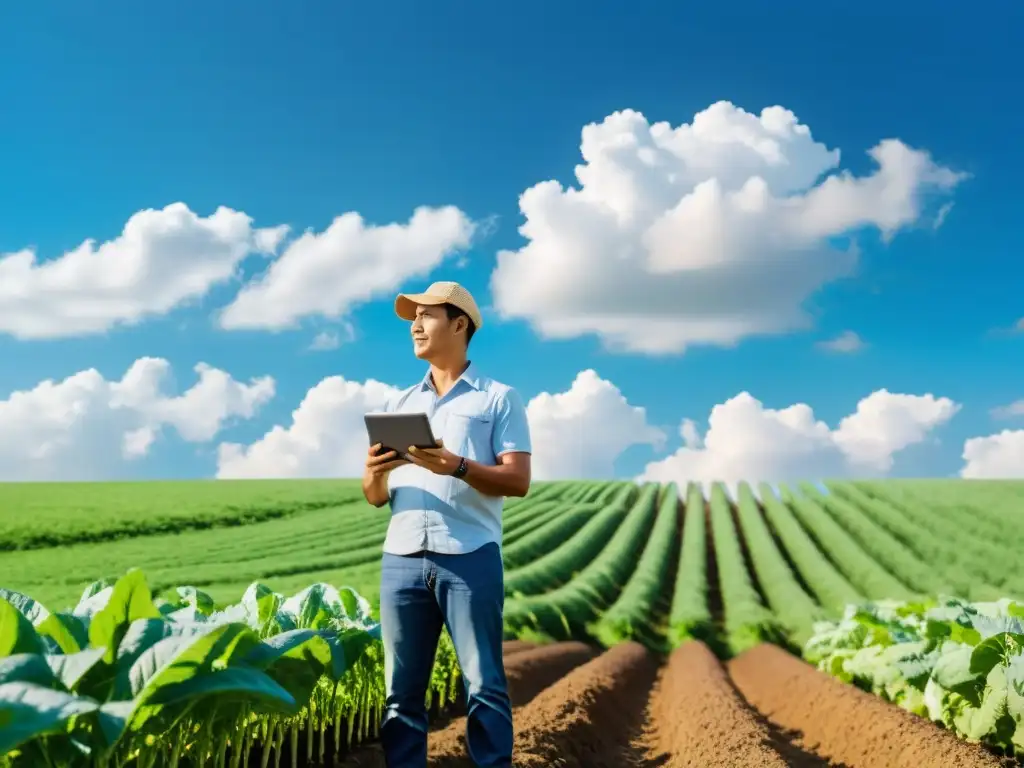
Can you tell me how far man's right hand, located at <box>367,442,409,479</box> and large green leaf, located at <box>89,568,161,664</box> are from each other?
3.01 feet

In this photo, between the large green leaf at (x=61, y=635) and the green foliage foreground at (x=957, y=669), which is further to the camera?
the green foliage foreground at (x=957, y=669)

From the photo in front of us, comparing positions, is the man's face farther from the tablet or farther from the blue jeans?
the blue jeans

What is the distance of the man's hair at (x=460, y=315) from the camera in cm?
351

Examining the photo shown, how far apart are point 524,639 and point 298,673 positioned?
13160 millimetres

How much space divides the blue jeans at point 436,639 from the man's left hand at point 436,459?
34 cm

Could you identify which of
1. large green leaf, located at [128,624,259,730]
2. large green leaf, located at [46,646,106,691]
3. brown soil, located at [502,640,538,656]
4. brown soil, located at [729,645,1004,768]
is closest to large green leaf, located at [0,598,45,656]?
large green leaf, located at [46,646,106,691]

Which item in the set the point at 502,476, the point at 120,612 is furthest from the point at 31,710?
the point at 502,476

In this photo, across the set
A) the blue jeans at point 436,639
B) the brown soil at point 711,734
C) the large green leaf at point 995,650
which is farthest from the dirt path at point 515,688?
the large green leaf at point 995,650

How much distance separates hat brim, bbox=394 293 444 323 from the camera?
3.46m

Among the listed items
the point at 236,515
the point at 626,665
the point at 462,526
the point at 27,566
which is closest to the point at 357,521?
the point at 236,515

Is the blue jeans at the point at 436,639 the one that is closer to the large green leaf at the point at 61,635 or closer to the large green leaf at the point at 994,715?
the large green leaf at the point at 61,635

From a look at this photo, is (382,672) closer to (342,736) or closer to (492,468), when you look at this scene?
(342,736)

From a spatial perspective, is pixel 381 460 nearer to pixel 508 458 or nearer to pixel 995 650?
pixel 508 458

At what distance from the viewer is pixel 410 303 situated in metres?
3.62
